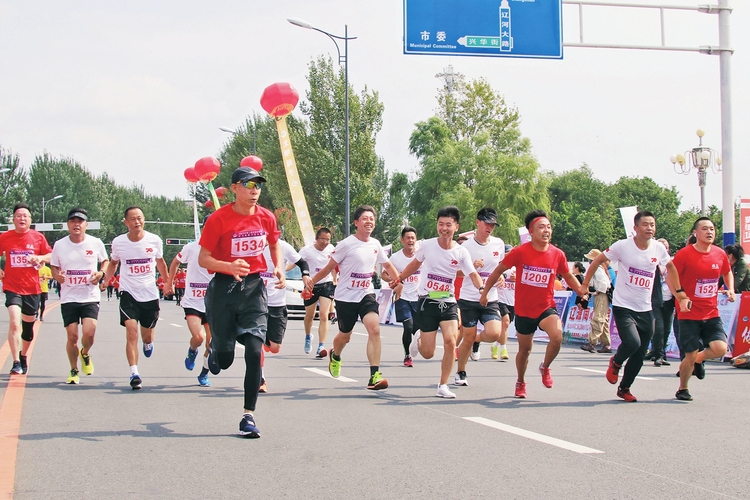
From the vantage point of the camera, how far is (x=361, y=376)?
1099 cm

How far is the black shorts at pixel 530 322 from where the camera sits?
29.4 feet

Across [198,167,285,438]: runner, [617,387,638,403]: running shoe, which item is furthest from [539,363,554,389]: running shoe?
[198,167,285,438]: runner

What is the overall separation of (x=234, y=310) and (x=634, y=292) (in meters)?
4.27

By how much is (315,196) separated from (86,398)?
39388 millimetres

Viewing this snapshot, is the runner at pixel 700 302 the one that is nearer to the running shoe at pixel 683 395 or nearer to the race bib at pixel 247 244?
the running shoe at pixel 683 395

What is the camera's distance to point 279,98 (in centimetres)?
2488

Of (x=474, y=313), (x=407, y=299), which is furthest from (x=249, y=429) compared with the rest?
(x=407, y=299)

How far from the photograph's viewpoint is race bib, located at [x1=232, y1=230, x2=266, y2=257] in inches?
271

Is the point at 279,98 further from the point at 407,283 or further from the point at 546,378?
the point at 546,378

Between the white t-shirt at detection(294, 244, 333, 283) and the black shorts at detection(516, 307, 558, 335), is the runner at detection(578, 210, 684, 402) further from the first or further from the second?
the white t-shirt at detection(294, 244, 333, 283)

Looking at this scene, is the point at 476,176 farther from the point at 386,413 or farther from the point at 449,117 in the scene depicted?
the point at 386,413

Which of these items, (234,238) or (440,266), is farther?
(440,266)

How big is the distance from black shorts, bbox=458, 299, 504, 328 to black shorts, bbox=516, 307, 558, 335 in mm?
1259

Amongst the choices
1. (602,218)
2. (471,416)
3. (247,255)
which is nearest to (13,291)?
(247,255)
